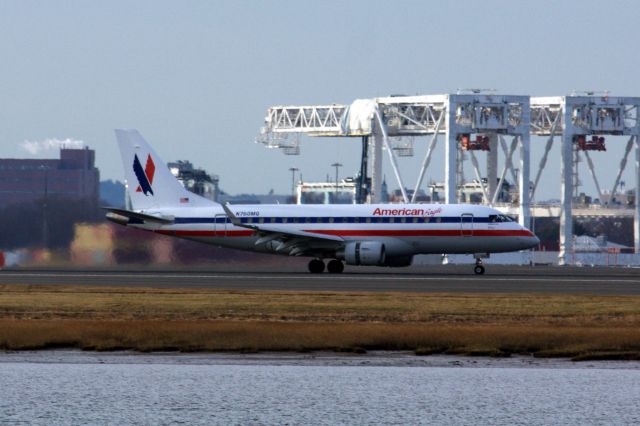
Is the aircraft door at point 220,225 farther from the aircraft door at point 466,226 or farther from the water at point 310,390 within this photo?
the water at point 310,390

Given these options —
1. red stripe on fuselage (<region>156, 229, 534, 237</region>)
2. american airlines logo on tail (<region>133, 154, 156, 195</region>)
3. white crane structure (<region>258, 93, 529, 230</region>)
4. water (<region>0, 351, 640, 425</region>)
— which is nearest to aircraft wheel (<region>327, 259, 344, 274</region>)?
red stripe on fuselage (<region>156, 229, 534, 237</region>)

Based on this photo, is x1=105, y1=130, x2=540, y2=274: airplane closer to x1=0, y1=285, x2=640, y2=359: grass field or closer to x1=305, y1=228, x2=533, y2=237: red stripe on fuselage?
x1=305, y1=228, x2=533, y2=237: red stripe on fuselage

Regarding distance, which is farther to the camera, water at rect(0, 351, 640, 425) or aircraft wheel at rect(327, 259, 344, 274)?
aircraft wheel at rect(327, 259, 344, 274)

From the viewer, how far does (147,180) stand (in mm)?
75750

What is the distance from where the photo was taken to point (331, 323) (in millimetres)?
40281

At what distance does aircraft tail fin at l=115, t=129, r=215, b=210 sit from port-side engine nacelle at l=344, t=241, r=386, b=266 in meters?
9.30

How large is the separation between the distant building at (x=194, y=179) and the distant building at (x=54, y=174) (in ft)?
28.0

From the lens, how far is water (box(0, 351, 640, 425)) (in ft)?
88.7

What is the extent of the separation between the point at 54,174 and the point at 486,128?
241 ft

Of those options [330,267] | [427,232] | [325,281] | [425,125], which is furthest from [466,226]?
[425,125]

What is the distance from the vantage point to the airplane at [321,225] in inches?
2753

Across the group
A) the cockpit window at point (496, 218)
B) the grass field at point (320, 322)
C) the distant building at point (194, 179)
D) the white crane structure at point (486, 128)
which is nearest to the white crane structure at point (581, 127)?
the white crane structure at point (486, 128)

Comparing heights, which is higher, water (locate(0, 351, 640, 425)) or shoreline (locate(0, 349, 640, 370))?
shoreline (locate(0, 349, 640, 370))

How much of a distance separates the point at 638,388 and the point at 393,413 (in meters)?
6.21
